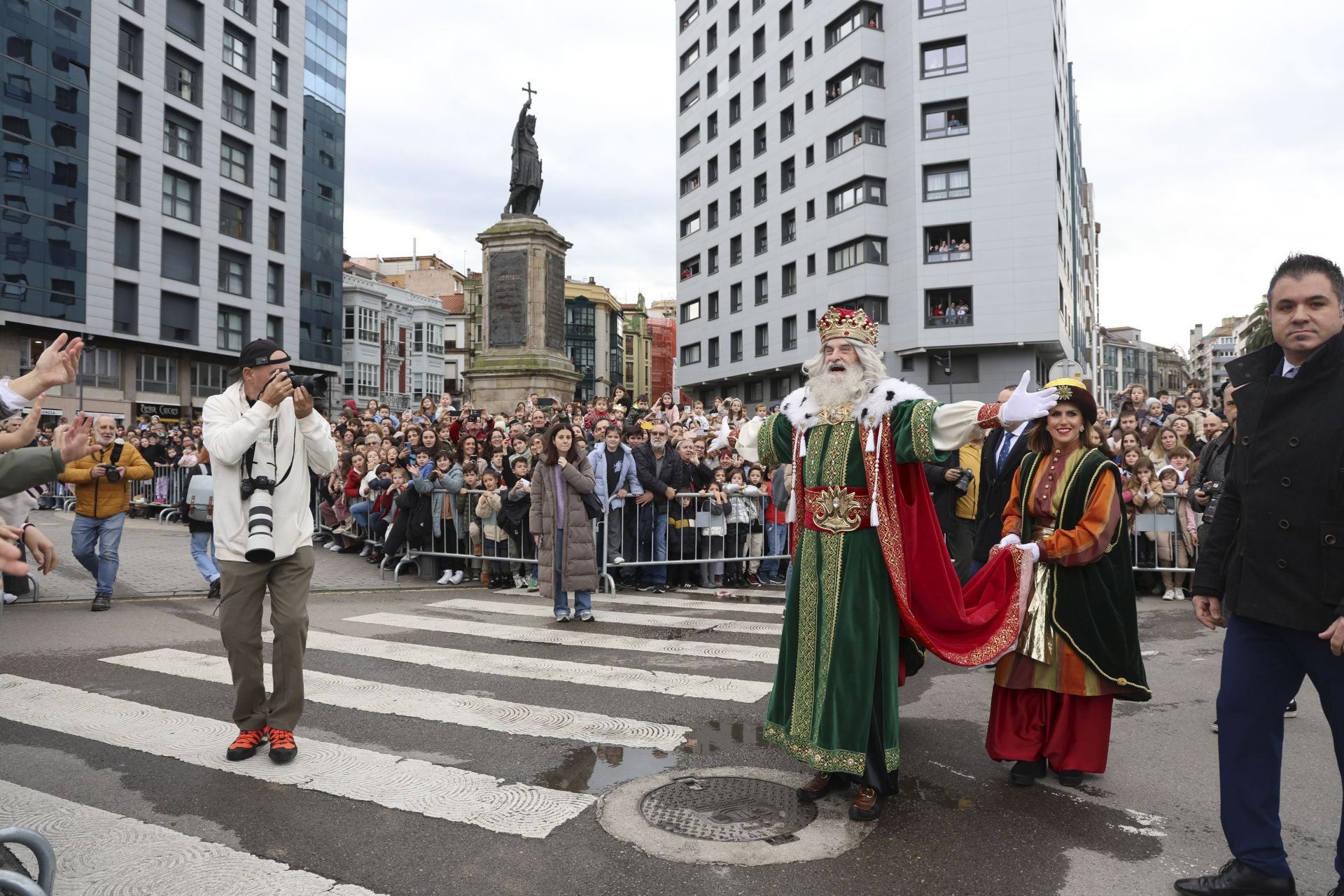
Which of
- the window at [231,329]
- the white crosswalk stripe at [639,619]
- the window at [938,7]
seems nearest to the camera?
the white crosswalk stripe at [639,619]

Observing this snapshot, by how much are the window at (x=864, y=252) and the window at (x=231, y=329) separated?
29.9m

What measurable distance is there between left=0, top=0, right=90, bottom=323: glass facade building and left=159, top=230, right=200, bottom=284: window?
4.09 meters

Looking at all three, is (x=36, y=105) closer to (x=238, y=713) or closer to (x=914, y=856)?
(x=238, y=713)

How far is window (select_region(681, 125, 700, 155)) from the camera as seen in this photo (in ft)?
169

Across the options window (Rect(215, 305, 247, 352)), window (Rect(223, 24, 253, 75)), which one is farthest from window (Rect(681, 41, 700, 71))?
window (Rect(215, 305, 247, 352))

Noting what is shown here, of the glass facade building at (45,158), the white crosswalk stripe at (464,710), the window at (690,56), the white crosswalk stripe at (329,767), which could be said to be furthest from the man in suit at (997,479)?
the window at (690,56)

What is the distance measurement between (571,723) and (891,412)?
2654 millimetres

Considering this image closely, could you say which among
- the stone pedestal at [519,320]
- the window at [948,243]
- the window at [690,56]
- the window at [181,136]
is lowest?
the stone pedestal at [519,320]

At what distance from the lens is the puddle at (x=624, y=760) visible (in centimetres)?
440

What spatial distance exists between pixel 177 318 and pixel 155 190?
589cm

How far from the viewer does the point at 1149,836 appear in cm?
383

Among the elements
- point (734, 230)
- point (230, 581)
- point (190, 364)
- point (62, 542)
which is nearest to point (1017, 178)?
point (734, 230)

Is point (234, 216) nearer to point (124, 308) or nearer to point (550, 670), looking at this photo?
point (124, 308)

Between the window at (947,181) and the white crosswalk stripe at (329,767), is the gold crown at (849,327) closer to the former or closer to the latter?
the white crosswalk stripe at (329,767)
